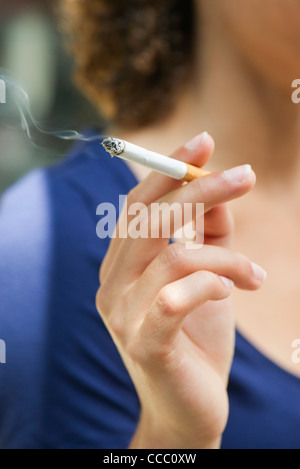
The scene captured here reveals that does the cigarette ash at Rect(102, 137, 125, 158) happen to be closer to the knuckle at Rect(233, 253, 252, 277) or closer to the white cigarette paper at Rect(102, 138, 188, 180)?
the white cigarette paper at Rect(102, 138, 188, 180)

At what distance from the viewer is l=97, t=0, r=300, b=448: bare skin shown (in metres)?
0.46

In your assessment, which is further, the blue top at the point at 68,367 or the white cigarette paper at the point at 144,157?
the blue top at the point at 68,367

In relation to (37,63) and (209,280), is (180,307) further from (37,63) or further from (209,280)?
(37,63)

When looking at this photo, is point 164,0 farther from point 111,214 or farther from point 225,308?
point 225,308

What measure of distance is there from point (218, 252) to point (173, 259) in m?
0.04

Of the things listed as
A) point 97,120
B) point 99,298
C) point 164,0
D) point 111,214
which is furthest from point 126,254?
point 97,120

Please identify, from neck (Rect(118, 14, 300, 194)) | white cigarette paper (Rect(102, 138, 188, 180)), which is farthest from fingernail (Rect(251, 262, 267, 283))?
neck (Rect(118, 14, 300, 194))

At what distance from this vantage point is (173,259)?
452 mm

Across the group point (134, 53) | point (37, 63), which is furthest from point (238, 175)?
point (37, 63)

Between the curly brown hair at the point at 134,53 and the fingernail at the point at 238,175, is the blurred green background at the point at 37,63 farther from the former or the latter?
the fingernail at the point at 238,175

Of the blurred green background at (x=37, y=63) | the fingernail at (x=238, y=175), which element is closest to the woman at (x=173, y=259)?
the fingernail at (x=238, y=175)

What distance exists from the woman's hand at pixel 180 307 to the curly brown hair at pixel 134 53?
439 millimetres

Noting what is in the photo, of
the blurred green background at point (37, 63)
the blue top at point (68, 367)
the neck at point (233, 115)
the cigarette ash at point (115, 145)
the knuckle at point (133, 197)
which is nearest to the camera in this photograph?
the cigarette ash at point (115, 145)

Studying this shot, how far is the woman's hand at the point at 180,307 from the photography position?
1.48 feet
